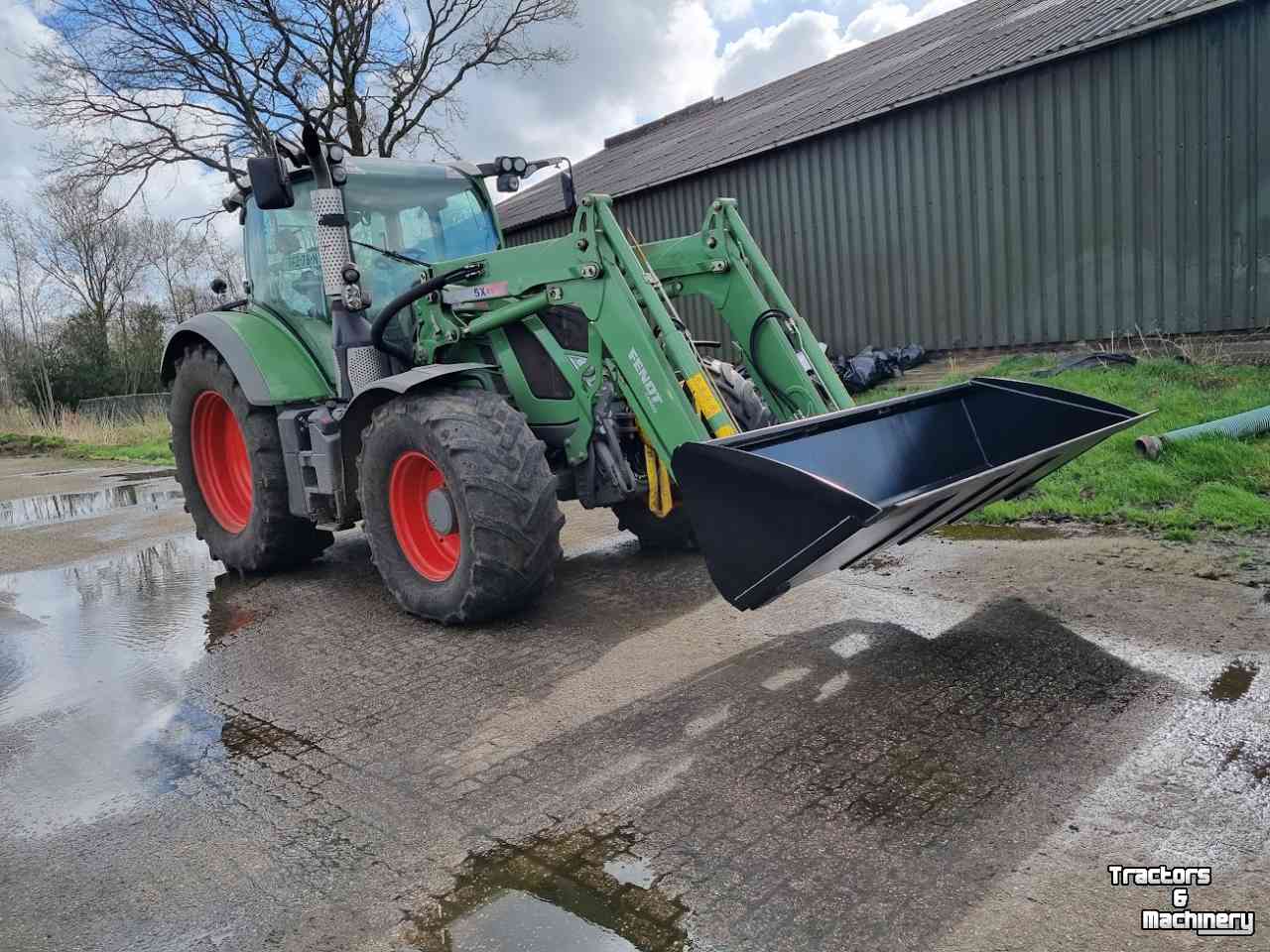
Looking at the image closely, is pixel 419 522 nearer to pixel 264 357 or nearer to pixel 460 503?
pixel 460 503

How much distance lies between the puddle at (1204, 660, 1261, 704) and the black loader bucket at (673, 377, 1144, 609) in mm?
1025

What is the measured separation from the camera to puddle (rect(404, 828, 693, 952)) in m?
2.33

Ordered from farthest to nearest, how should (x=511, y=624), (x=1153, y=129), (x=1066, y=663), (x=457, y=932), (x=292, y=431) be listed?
(x=1153, y=129) → (x=292, y=431) → (x=511, y=624) → (x=1066, y=663) → (x=457, y=932)

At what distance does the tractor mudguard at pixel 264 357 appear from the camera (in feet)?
18.7

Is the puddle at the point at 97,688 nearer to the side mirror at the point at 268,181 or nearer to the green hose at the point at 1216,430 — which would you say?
the side mirror at the point at 268,181

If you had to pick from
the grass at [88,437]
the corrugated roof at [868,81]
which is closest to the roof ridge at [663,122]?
the corrugated roof at [868,81]

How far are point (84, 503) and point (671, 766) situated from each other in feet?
32.7

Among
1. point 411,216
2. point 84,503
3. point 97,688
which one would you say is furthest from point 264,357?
point 84,503

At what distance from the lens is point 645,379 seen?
4.35 metres

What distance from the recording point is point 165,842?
2.97m

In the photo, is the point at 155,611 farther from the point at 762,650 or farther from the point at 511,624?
the point at 762,650

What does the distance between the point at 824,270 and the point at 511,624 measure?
8.77m

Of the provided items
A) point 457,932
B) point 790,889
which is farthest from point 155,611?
point 790,889

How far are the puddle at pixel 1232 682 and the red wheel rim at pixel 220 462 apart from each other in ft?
19.0
